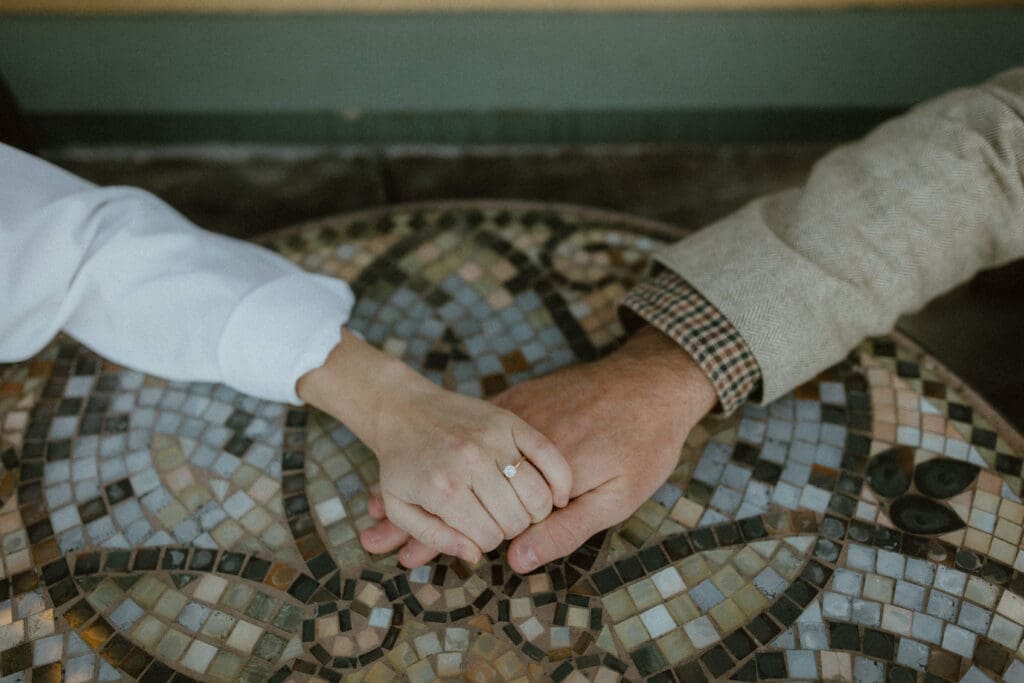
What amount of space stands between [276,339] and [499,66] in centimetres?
99

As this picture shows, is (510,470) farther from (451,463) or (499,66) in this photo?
(499,66)

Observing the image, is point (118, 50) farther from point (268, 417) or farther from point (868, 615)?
point (868, 615)

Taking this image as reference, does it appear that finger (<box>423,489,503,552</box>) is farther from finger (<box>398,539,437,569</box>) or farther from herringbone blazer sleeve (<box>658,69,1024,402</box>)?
herringbone blazer sleeve (<box>658,69,1024,402</box>)

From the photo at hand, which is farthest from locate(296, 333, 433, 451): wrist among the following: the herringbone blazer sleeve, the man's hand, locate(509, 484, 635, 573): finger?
the herringbone blazer sleeve

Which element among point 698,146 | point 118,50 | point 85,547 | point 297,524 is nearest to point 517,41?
point 698,146

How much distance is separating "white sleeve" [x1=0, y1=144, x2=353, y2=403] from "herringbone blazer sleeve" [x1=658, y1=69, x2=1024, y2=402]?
520mm

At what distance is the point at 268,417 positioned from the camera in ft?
3.27

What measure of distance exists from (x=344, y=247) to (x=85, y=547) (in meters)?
0.55

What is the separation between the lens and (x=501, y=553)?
0.88m

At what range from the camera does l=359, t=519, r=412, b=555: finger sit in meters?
0.87

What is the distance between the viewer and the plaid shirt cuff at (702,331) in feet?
3.13

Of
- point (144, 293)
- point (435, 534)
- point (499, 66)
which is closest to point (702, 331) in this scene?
point (435, 534)

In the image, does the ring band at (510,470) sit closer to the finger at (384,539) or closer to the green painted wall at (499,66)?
the finger at (384,539)

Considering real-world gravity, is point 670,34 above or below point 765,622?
above
